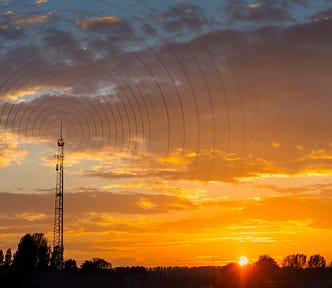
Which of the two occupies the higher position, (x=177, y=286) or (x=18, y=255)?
(x=18, y=255)

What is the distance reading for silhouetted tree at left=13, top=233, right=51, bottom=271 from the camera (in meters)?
181

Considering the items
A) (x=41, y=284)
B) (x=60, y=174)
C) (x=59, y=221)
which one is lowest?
(x=41, y=284)

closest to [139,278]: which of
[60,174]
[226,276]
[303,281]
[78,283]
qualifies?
[226,276]

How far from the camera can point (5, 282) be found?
124125 mm

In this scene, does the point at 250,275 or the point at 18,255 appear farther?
the point at 18,255

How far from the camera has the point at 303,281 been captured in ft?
634

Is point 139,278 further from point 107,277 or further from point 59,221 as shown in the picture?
point 59,221

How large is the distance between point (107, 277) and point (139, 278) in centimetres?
2365

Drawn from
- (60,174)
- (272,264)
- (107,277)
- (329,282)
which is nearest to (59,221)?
(60,174)

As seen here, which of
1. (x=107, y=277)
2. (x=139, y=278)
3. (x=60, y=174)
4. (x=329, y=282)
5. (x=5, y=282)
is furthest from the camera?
(x=329, y=282)

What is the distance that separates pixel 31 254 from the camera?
186 metres

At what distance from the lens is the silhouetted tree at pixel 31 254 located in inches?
7141

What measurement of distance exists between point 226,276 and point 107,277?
1304 inches

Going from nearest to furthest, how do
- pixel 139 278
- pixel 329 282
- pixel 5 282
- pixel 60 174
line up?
pixel 60 174
pixel 5 282
pixel 139 278
pixel 329 282
